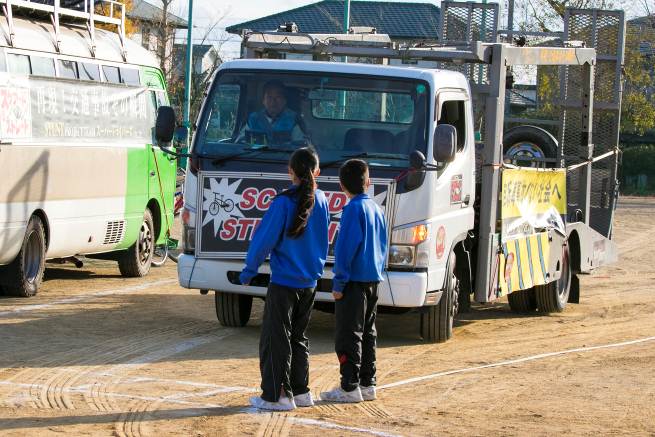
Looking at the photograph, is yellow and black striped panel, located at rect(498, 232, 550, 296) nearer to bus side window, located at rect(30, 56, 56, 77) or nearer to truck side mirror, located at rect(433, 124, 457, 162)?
truck side mirror, located at rect(433, 124, 457, 162)

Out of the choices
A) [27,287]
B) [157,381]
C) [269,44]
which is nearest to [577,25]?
[269,44]

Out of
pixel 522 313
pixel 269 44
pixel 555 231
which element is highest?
pixel 269 44

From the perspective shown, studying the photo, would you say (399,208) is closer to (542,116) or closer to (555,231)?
(555,231)

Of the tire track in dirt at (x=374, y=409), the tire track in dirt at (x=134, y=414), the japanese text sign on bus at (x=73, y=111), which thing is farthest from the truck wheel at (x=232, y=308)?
the tire track in dirt at (x=374, y=409)

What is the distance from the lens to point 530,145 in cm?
1742

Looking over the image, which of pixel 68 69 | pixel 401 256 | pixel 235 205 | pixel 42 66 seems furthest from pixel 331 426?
pixel 68 69

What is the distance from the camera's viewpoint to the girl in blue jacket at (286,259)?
917 cm

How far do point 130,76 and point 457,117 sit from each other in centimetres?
656

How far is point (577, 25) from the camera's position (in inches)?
722

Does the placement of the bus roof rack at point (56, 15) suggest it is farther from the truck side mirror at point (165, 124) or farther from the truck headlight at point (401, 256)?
the truck headlight at point (401, 256)

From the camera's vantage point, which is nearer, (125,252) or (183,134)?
(183,134)

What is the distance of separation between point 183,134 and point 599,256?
648 centimetres

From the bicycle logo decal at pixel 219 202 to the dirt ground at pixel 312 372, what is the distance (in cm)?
109

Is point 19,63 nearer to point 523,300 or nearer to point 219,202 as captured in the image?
point 219,202
